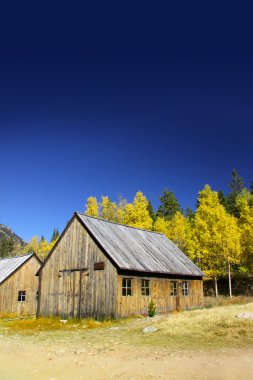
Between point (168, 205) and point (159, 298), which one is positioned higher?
point (168, 205)

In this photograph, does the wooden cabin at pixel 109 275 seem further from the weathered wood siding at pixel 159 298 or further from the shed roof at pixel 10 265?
the shed roof at pixel 10 265

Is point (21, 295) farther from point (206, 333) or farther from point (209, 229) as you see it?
point (206, 333)

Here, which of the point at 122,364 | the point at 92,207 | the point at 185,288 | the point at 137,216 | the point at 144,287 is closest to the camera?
the point at 122,364

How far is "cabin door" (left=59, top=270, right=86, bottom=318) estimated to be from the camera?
81.7 ft

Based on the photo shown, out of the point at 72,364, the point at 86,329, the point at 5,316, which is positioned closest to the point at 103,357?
the point at 72,364

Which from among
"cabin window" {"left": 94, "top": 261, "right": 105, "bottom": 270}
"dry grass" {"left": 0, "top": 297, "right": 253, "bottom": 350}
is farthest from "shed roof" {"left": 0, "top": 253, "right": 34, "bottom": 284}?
"dry grass" {"left": 0, "top": 297, "right": 253, "bottom": 350}

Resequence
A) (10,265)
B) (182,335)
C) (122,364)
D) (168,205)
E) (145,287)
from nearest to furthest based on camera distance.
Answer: (122,364)
(182,335)
(145,287)
(10,265)
(168,205)

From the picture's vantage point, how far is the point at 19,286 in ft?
122

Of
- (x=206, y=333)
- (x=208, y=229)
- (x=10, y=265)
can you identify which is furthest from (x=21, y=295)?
(x=206, y=333)

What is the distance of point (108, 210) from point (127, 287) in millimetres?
28344

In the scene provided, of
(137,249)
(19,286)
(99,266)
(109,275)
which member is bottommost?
(19,286)

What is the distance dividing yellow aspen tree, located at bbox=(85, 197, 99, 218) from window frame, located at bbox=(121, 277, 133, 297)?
26.3 metres

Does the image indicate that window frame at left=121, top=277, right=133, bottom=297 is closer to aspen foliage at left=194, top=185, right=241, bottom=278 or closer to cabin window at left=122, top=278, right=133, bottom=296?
cabin window at left=122, top=278, right=133, bottom=296

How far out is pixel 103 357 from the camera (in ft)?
38.2
